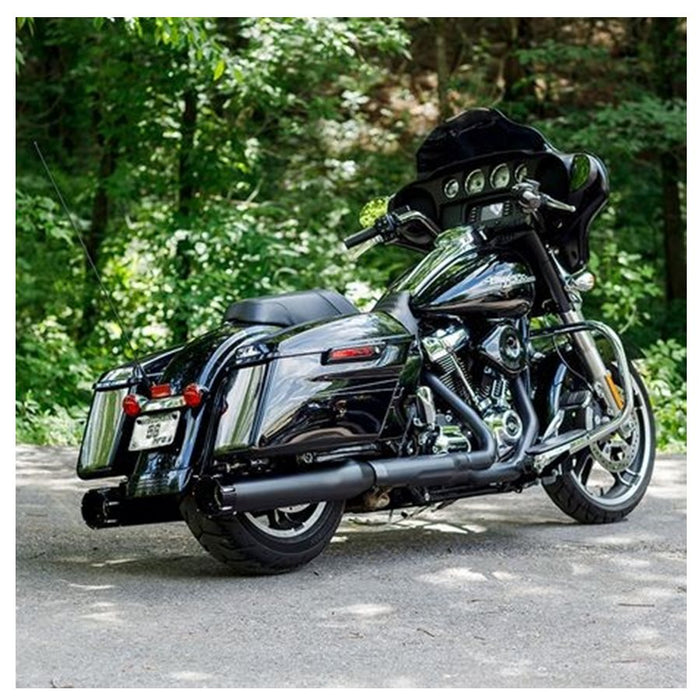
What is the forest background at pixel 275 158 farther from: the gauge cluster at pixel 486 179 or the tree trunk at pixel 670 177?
the gauge cluster at pixel 486 179

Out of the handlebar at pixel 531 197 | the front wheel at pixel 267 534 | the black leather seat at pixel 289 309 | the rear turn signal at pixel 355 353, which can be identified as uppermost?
the handlebar at pixel 531 197

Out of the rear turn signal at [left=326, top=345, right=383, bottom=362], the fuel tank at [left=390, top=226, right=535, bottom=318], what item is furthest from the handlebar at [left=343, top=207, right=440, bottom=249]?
the rear turn signal at [left=326, top=345, right=383, bottom=362]

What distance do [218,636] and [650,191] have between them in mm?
12623

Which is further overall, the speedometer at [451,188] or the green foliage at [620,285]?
the green foliage at [620,285]

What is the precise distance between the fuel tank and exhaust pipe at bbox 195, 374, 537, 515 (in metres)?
0.32

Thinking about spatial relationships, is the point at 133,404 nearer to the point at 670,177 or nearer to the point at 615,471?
the point at 615,471

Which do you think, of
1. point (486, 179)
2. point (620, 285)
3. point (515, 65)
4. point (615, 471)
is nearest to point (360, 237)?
point (486, 179)

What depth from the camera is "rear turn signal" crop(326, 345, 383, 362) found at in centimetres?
517

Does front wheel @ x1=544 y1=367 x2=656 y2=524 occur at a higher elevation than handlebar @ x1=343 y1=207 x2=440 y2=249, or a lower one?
lower

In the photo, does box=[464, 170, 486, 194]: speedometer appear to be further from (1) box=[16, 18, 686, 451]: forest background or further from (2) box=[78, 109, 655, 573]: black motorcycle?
(1) box=[16, 18, 686, 451]: forest background

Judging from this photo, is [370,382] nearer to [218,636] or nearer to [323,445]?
[323,445]

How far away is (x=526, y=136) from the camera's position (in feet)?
20.3

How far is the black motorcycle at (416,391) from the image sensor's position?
16.4ft

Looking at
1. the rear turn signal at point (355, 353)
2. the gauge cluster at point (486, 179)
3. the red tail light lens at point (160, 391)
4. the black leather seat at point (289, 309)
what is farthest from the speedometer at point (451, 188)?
the red tail light lens at point (160, 391)
